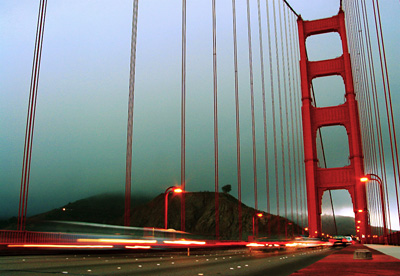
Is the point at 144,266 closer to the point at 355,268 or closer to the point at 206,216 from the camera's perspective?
the point at 355,268

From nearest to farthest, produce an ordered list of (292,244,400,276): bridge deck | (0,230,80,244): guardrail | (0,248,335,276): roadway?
(292,244,400,276): bridge deck < (0,248,335,276): roadway < (0,230,80,244): guardrail

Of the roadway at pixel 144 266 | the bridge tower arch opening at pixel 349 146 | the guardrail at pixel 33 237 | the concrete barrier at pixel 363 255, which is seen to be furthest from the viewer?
the bridge tower arch opening at pixel 349 146

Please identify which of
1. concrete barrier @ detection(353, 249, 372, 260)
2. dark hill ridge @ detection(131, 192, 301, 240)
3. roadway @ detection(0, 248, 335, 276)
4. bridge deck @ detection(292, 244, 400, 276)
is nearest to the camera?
bridge deck @ detection(292, 244, 400, 276)

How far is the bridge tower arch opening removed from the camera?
32.4 m

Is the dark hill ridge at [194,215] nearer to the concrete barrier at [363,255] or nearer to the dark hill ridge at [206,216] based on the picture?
the dark hill ridge at [206,216]

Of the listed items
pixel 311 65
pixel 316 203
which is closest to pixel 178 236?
pixel 316 203

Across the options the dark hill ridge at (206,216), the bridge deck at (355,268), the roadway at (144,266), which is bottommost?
the roadway at (144,266)

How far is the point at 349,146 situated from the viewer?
3422cm

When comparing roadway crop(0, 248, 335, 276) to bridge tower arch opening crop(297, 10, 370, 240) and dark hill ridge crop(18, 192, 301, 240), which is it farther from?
dark hill ridge crop(18, 192, 301, 240)

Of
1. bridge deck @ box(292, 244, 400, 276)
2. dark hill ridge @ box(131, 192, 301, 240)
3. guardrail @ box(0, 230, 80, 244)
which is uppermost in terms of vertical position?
dark hill ridge @ box(131, 192, 301, 240)

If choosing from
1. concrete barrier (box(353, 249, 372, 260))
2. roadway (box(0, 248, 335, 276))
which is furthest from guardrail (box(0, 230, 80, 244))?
concrete barrier (box(353, 249, 372, 260))

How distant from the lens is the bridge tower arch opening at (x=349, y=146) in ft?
106

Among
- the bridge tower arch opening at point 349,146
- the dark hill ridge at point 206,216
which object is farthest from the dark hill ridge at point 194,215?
the bridge tower arch opening at point 349,146

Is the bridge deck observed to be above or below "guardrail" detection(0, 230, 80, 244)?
below
